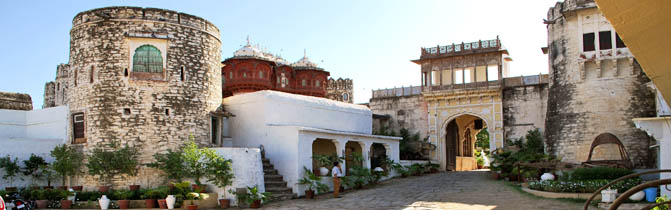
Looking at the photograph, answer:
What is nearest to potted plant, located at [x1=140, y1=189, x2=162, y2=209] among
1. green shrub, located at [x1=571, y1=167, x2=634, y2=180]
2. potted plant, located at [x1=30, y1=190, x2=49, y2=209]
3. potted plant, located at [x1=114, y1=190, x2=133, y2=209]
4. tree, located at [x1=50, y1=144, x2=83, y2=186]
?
potted plant, located at [x1=114, y1=190, x2=133, y2=209]

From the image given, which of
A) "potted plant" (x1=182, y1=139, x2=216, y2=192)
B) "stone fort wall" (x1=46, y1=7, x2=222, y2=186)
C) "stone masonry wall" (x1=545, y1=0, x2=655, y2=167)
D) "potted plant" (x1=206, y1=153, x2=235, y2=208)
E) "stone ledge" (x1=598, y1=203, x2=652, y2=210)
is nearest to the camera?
"stone ledge" (x1=598, y1=203, x2=652, y2=210)

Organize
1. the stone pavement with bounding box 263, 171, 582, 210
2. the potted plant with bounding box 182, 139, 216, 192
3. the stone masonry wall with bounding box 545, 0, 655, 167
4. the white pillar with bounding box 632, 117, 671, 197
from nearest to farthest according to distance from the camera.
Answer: the white pillar with bounding box 632, 117, 671, 197, the stone pavement with bounding box 263, 171, 582, 210, the potted plant with bounding box 182, 139, 216, 192, the stone masonry wall with bounding box 545, 0, 655, 167

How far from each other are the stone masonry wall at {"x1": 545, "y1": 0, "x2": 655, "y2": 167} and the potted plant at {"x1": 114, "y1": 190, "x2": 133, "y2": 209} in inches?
628

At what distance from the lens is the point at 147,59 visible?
19.1m

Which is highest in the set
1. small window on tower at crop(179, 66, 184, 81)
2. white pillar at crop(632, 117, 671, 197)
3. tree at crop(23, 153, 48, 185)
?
small window on tower at crop(179, 66, 184, 81)

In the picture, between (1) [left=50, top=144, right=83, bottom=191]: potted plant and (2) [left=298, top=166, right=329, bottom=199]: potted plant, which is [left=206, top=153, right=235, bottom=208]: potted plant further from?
(1) [left=50, top=144, right=83, bottom=191]: potted plant

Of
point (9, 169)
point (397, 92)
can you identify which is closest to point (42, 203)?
point (9, 169)

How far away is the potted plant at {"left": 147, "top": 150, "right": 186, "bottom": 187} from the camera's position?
58.2 feet

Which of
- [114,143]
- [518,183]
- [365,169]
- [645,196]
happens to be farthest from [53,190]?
[645,196]

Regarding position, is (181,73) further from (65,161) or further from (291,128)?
(65,161)

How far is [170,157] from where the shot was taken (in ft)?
59.2

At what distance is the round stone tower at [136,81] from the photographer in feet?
61.0

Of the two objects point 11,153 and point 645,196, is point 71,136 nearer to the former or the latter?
point 11,153

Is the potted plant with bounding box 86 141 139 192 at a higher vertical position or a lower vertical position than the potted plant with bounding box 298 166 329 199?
higher
